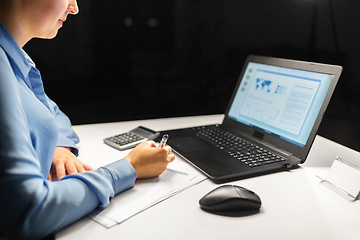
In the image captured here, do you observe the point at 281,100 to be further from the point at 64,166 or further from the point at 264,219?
the point at 64,166

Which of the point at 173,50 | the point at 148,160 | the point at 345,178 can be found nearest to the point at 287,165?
the point at 345,178

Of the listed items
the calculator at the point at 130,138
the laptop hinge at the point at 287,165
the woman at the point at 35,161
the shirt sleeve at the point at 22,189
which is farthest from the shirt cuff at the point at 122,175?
the laptop hinge at the point at 287,165

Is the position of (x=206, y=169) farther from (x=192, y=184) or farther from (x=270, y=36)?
(x=270, y=36)

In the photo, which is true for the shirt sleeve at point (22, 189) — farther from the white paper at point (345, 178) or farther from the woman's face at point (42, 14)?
the white paper at point (345, 178)

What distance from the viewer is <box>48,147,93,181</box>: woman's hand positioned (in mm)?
837

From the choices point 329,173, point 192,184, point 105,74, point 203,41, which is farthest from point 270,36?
point 192,184

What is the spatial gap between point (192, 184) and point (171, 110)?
2.84 feet

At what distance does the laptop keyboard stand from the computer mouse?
0.21m

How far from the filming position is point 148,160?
82cm

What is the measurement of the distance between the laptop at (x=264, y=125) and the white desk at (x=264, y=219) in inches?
2.4

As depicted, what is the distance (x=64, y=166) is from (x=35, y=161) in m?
0.28

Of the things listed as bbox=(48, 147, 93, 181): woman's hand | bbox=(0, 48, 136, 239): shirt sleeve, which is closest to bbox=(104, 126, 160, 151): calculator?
bbox=(48, 147, 93, 181): woman's hand

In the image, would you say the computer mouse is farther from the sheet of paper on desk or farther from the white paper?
the white paper

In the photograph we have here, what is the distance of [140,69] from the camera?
1547mm
